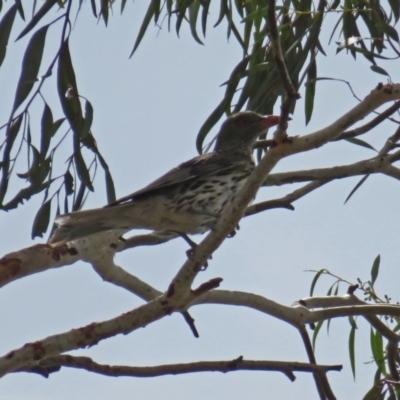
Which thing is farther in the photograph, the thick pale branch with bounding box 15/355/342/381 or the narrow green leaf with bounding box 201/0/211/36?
the narrow green leaf with bounding box 201/0/211/36

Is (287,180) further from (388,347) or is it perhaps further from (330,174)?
(388,347)

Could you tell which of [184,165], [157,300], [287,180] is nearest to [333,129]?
[157,300]

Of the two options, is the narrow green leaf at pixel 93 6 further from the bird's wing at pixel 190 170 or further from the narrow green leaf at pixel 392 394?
the narrow green leaf at pixel 392 394

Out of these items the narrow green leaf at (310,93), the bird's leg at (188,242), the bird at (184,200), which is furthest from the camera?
the narrow green leaf at (310,93)

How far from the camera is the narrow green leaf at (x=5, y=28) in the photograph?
4699mm

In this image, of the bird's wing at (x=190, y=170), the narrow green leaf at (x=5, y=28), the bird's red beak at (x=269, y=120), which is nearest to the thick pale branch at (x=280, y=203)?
the bird's wing at (x=190, y=170)

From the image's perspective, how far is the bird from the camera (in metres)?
4.00

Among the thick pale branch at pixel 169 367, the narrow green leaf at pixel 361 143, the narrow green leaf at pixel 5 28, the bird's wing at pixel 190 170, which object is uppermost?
the narrow green leaf at pixel 5 28

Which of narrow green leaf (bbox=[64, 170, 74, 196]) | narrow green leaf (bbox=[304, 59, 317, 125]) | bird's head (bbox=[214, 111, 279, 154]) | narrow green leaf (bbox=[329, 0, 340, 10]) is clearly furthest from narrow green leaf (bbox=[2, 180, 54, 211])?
narrow green leaf (bbox=[329, 0, 340, 10])

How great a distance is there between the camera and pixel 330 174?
4.35m

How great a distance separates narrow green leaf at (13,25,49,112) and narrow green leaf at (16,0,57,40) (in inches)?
1.5

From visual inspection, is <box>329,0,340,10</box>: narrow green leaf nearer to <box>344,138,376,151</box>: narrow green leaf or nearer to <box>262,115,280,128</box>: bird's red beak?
<box>262,115,280,128</box>: bird's red beak

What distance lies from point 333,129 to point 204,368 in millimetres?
834

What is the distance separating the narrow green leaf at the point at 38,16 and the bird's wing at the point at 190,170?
80 centimetres
